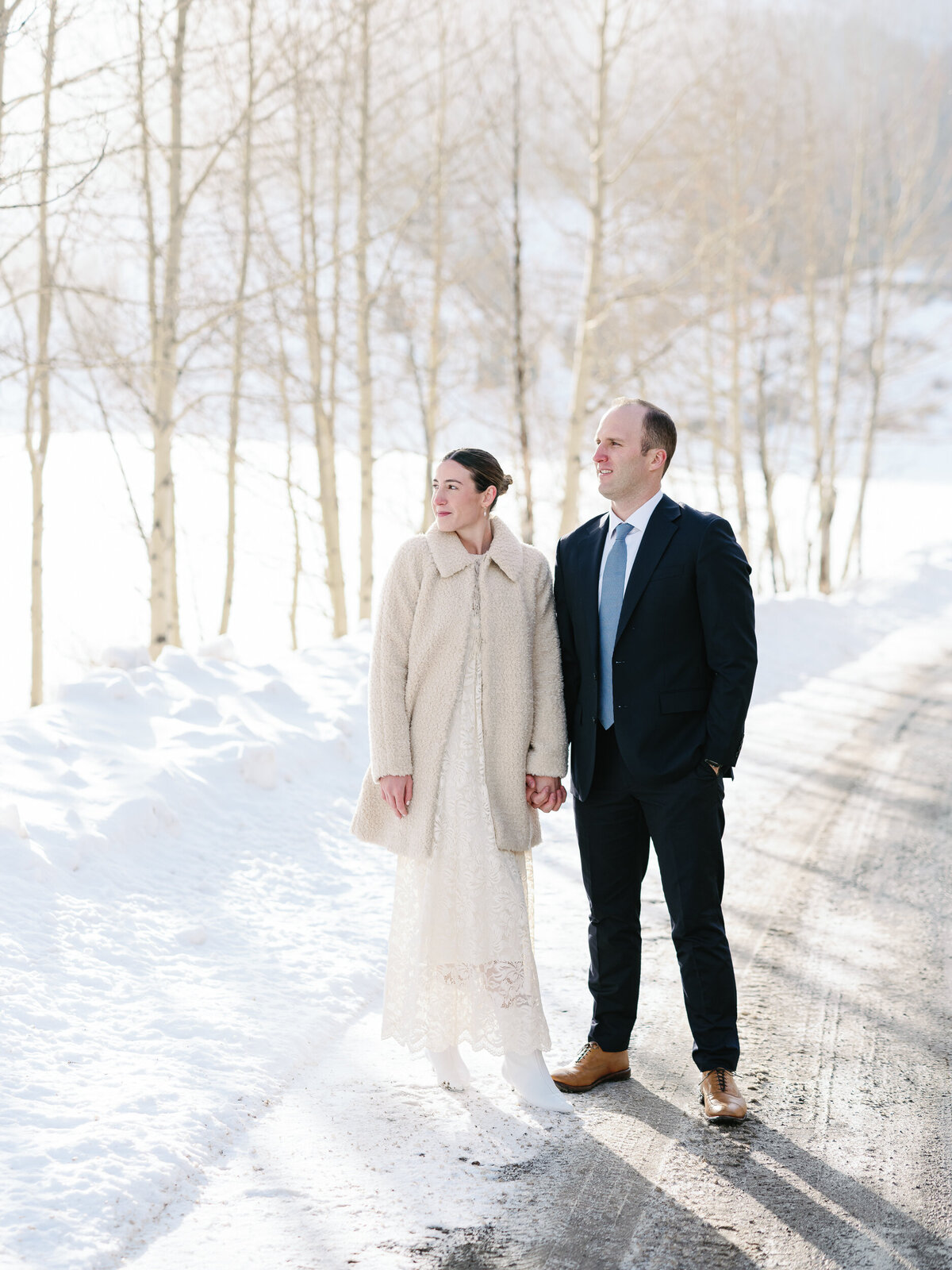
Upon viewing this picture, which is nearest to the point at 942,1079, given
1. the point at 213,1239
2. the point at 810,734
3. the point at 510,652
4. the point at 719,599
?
the point at 719,599

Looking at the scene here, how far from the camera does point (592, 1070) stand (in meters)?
3.33

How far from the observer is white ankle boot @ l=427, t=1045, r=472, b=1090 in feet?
10.8

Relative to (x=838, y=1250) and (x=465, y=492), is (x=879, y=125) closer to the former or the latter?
(x=465, y=492)

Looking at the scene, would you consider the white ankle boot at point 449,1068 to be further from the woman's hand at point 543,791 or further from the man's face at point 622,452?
the man's face at point 622,452

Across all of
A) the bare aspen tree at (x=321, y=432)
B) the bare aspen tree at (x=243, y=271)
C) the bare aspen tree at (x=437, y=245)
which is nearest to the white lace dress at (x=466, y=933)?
the bare aspen tree at (x=243, y=271)

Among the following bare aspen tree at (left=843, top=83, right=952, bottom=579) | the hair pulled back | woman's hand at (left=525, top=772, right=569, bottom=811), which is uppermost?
bare aspen tree at (left=843, top=83, right=952, bottom=579)

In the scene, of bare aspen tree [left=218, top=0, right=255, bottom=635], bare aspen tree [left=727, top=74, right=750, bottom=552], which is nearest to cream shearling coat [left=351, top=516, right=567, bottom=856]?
bare aspen tree [left=218, top=0, right=255, bottom=635]

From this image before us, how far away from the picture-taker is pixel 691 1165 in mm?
2865

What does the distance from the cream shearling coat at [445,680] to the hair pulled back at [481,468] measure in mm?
173

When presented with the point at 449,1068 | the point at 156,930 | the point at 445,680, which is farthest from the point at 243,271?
the point at 449,1068

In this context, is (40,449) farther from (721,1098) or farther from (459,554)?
(721,1098)

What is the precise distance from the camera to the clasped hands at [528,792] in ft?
10.6

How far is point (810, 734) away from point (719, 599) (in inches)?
208

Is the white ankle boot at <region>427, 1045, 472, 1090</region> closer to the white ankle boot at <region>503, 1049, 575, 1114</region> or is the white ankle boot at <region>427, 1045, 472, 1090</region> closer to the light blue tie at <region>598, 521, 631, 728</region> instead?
the white ankle boot at <region>503, 1049, 575, 1114</region>
